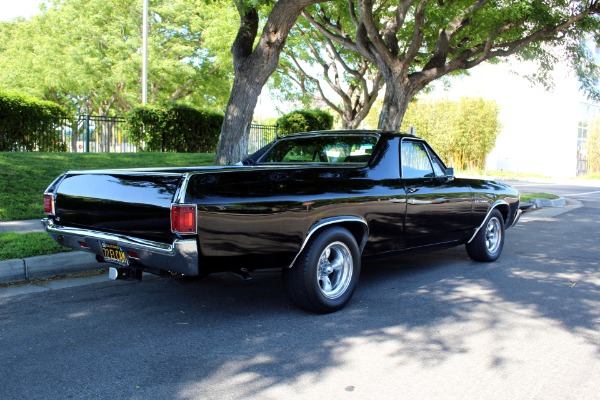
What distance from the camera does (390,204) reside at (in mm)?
5352

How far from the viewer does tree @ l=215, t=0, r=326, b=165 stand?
10594mm

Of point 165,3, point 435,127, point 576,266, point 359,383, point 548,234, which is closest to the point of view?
point 359,383

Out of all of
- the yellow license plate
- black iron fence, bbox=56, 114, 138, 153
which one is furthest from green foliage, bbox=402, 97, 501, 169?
the yellow license plate

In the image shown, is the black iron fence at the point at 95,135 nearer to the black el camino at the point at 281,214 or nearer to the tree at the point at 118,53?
the tree at the point at 118,53

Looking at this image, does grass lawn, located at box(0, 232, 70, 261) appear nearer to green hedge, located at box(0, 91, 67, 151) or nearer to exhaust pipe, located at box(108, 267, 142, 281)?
exhaust pipe, located at box(108, 267, 142, 281)

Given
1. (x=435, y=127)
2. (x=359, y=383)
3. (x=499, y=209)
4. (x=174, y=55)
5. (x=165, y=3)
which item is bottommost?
(x=359, y=383)

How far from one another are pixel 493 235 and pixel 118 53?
27034 mm

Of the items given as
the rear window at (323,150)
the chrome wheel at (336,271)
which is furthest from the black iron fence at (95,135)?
the chrome wheel at (336,271)

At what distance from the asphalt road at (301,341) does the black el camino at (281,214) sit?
0.41 metres

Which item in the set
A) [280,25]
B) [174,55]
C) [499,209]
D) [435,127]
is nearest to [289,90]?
[174,55]

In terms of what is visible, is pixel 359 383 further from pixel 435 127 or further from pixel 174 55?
pixel 435 127

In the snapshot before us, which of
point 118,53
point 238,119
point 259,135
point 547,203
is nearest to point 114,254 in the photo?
point 238,119

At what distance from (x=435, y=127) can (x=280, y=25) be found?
26031mm

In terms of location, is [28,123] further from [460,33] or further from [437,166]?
[460,33]
